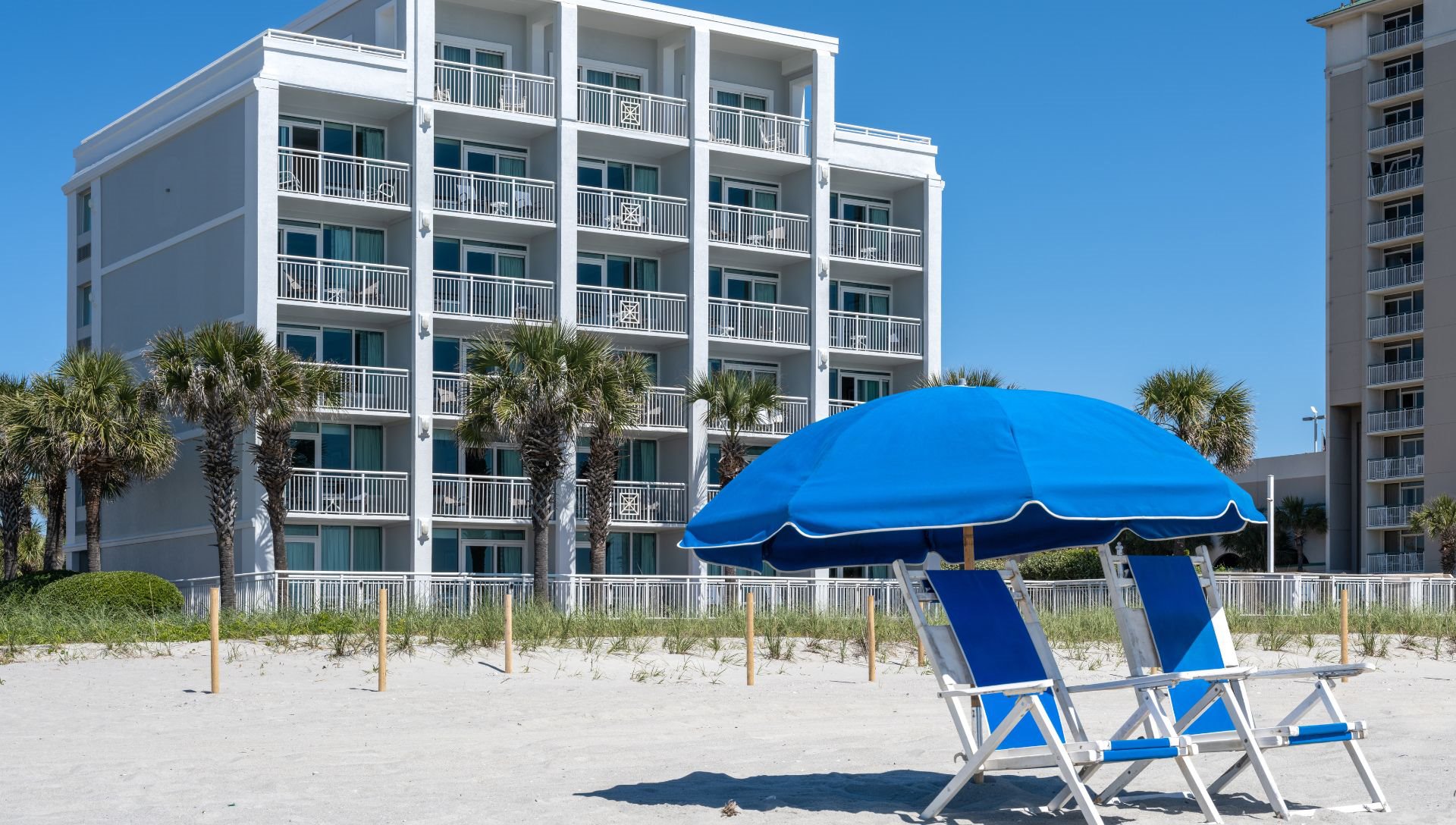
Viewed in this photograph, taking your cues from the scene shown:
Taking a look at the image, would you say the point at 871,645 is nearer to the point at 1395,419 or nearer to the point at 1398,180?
the point at 1395,419

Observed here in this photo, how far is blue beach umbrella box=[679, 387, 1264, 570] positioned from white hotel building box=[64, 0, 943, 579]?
29.3 meters

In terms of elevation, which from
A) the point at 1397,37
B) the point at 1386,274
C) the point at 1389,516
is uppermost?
the point at 1397,37

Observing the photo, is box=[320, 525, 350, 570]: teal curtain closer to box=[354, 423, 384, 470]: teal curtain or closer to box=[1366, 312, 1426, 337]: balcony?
box=[354, 423, 384, 470]: teal curtain

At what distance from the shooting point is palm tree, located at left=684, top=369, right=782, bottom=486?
4056 cm

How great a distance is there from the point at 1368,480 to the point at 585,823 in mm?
58121

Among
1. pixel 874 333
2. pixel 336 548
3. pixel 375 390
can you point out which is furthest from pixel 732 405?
pixel 336 548

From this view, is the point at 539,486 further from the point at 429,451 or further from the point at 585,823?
the point at 585,823


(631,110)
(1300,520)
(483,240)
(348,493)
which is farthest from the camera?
(1300,520)

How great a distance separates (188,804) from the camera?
1038 centimetres

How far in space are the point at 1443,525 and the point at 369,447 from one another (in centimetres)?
3429

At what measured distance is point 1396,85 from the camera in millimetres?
62406

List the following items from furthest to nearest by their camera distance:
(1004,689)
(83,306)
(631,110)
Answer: (83,306), (631,110), (1004,689)

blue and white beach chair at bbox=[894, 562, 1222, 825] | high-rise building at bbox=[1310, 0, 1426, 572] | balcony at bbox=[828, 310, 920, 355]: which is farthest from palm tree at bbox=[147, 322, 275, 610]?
high-rise building at bbox=[1310, 0, 1426, 572]

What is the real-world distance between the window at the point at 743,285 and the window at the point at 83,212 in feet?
53.9
